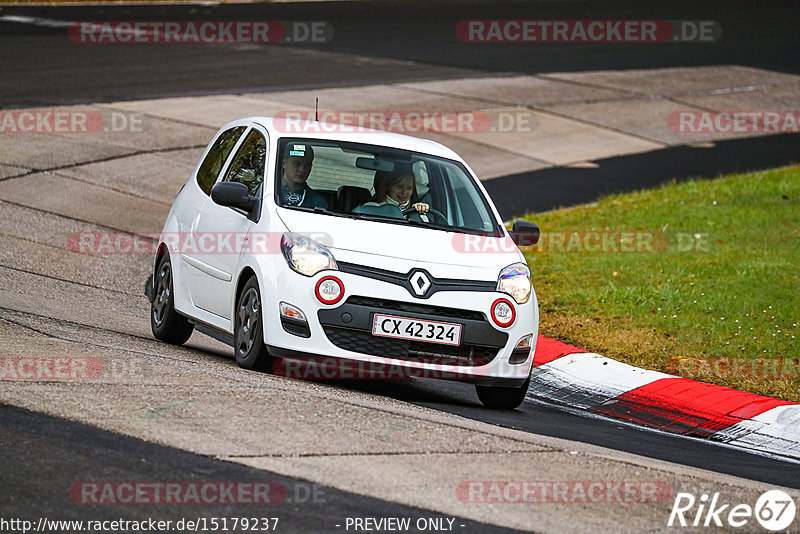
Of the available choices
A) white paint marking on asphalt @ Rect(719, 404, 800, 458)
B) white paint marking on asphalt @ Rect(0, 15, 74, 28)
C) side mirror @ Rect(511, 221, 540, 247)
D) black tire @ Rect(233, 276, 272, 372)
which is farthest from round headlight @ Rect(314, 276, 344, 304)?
white paint marking on asphalt @ Rect(0, 15, 74, 28)

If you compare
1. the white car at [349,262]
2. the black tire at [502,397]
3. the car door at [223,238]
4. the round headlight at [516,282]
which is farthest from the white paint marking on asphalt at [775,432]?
the car door at [223,238]

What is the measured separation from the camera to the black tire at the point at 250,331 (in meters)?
7.57

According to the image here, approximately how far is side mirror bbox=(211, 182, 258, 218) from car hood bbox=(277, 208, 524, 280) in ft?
0.83

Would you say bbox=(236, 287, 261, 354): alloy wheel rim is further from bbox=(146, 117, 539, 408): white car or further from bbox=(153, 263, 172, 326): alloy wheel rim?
bbox=(153, 263, 172, 326): alloy wheel rim

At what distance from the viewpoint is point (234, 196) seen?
26.0ft

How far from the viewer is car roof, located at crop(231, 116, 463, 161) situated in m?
8.62

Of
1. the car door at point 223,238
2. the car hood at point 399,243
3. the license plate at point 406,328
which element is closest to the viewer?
the license plate at point 406,328

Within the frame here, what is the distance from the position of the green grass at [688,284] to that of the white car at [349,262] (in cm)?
198

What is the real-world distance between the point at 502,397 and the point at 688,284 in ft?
13.4

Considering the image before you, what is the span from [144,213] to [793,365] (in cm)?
788

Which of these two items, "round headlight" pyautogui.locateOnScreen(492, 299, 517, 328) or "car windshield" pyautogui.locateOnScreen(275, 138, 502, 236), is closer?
"round headlight" pyautogui.locateOnScreen(492, 299, 517, 328)

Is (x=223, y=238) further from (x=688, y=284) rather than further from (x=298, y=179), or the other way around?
(x=688, y=284)

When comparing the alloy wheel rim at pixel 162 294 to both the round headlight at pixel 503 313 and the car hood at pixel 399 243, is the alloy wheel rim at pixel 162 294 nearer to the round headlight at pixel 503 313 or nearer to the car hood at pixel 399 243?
the car hood at pixel 399 243

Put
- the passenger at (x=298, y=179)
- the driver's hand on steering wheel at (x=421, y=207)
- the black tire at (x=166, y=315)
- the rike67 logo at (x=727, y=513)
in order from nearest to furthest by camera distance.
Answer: the rike67 logo at (x=727, y=513), the passenger at (x=298, y=179), the driver's hand on steering wheel at (x=421, y=207), the black tire at (x=166, y=315)
